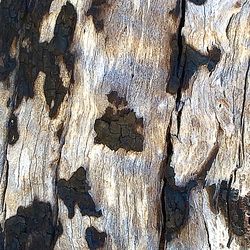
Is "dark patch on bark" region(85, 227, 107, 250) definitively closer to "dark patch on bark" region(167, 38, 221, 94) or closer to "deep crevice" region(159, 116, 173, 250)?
"deep crevice" region(159, 116, 173, 250)

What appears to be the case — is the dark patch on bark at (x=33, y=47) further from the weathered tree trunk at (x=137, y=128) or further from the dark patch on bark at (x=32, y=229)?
the dark patch on bark at (x=32, y=229)

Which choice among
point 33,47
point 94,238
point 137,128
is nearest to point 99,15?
point 33,47

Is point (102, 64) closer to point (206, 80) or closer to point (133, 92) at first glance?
point (133, 92)

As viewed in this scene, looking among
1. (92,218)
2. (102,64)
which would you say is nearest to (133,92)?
(102,64)

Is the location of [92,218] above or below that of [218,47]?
below

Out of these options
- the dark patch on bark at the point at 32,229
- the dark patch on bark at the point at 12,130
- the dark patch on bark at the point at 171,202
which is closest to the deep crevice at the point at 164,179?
the dark patch on bark at the point at 171,202
